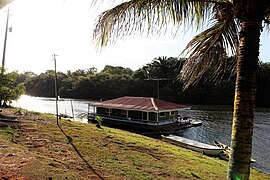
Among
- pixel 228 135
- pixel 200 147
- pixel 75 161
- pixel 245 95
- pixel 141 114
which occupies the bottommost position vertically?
pixel 228 135

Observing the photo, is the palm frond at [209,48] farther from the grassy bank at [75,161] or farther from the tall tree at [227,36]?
the grassy bank at [75,161]

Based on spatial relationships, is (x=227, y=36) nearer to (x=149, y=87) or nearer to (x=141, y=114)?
(x=141, y=114)

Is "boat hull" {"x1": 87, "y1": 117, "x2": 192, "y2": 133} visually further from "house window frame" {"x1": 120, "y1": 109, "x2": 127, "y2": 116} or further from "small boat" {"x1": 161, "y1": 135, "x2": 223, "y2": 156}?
"small boat" {"x1": 161, "y1": 135, "x2": 223, "y2": 156}

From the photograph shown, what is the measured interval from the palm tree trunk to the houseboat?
2077 cm

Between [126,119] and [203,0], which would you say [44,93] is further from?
[203,0]

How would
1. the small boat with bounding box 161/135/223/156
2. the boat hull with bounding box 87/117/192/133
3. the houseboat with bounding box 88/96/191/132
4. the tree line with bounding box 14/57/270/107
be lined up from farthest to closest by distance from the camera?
the tree line with bounding box 14/57/270/107
the houseboat with bounding box 88/96/191/132
the boat hull with bounding box 87/117/192/133
the small boat with bounding box 161/135/223/156

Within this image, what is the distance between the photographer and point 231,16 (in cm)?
362

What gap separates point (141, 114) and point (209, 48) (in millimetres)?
21944

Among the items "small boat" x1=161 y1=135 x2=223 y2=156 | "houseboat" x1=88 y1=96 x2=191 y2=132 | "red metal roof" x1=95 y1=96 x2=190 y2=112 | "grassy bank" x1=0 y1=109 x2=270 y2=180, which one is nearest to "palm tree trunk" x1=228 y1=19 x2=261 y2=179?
"grassy bank" x1=0 y1=109 x2=270 y2=180

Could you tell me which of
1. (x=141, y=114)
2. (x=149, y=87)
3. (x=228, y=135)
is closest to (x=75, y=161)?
(x=141, y=114)

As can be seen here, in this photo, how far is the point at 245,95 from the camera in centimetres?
301

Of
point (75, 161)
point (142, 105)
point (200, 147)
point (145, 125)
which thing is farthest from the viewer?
point (142, 105)

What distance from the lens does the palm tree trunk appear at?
300 cm

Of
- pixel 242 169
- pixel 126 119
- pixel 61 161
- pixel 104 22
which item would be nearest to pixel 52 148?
pixel 61 161
